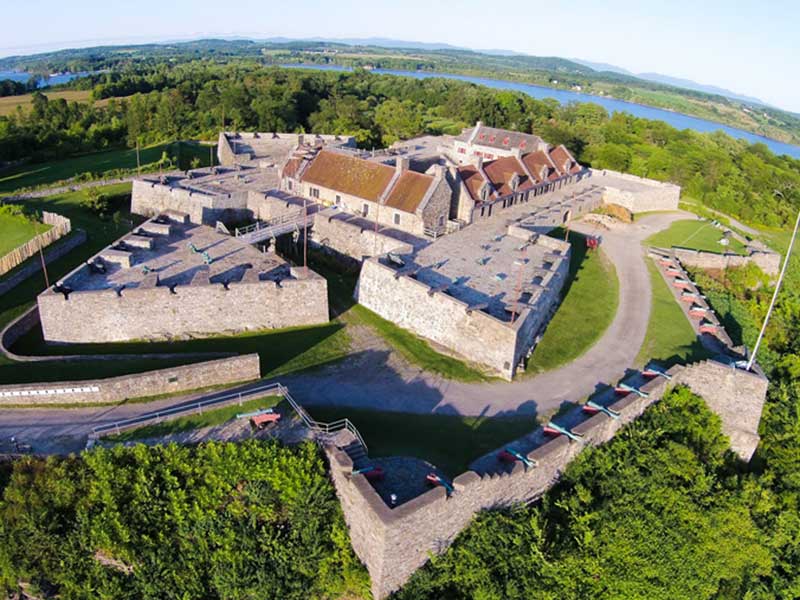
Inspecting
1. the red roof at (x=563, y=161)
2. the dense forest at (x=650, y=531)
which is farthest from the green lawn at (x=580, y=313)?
the red roof at (x=563, y=161)

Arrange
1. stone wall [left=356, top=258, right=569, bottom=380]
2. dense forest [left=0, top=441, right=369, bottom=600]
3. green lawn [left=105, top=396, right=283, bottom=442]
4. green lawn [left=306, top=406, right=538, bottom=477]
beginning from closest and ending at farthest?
dense forest [left=0, top=441, right=369, bottom=600] < green lawn [left=105, top=396, right=283, bottom=442] < green lawn [left=306, top=406, right=538, bottom=477] < stone wall [left=356, top=258, right=569, bottom=380]

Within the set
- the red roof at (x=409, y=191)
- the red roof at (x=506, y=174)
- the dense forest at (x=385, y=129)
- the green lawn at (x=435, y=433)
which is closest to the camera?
the green lawn at (x=435, y=433)

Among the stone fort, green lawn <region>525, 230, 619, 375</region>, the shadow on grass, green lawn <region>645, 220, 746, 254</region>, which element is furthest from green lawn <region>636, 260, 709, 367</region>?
the shadow on grass

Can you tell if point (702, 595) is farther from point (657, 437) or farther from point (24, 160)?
point (24, 160)

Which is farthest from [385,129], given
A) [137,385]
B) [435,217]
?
[137,385]

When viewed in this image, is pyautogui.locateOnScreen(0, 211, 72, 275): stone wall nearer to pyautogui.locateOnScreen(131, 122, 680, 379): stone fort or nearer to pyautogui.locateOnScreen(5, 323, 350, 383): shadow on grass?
pyautogui.locateOnScreen(5, 323, 350, 383): shadow on grass

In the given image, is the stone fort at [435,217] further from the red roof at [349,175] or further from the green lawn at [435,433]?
the green lawn at [435,433]
